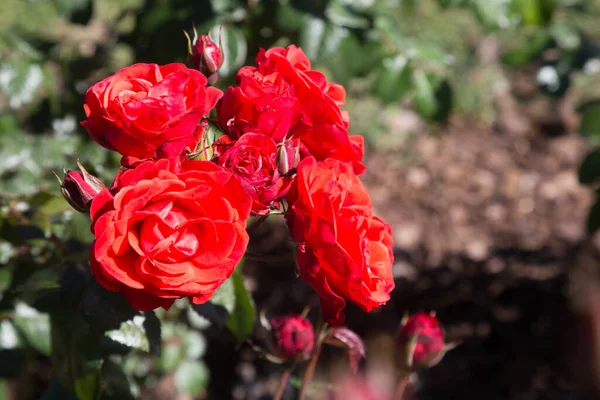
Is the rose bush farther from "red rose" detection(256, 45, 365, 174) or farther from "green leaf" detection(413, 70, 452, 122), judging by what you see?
"green leaf" detection(413, 70, 452, 122)

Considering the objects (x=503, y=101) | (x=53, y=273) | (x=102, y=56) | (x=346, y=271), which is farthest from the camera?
(x=503, y=101)

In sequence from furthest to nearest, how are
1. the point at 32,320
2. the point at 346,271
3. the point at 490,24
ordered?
the point at 490,24
the point at 32,320
the point at 346,271

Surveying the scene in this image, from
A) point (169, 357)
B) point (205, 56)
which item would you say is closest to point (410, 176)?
point (169, 357)

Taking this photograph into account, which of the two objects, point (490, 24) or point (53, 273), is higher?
point (490, 24)

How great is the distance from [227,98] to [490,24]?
3.12 feet

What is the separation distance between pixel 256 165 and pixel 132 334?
0.33m

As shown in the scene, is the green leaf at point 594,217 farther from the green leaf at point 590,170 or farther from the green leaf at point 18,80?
the green leaf at point 18,80

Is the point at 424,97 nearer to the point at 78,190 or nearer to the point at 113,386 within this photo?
the point at 113,386

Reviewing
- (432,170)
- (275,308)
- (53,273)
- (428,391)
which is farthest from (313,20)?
(432,170)

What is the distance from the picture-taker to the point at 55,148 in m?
1.46

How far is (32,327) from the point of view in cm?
131

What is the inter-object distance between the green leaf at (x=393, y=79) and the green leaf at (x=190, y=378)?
0.90 meters

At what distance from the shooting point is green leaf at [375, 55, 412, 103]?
159 centimetres

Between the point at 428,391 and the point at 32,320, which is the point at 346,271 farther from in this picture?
the point at 428,391
